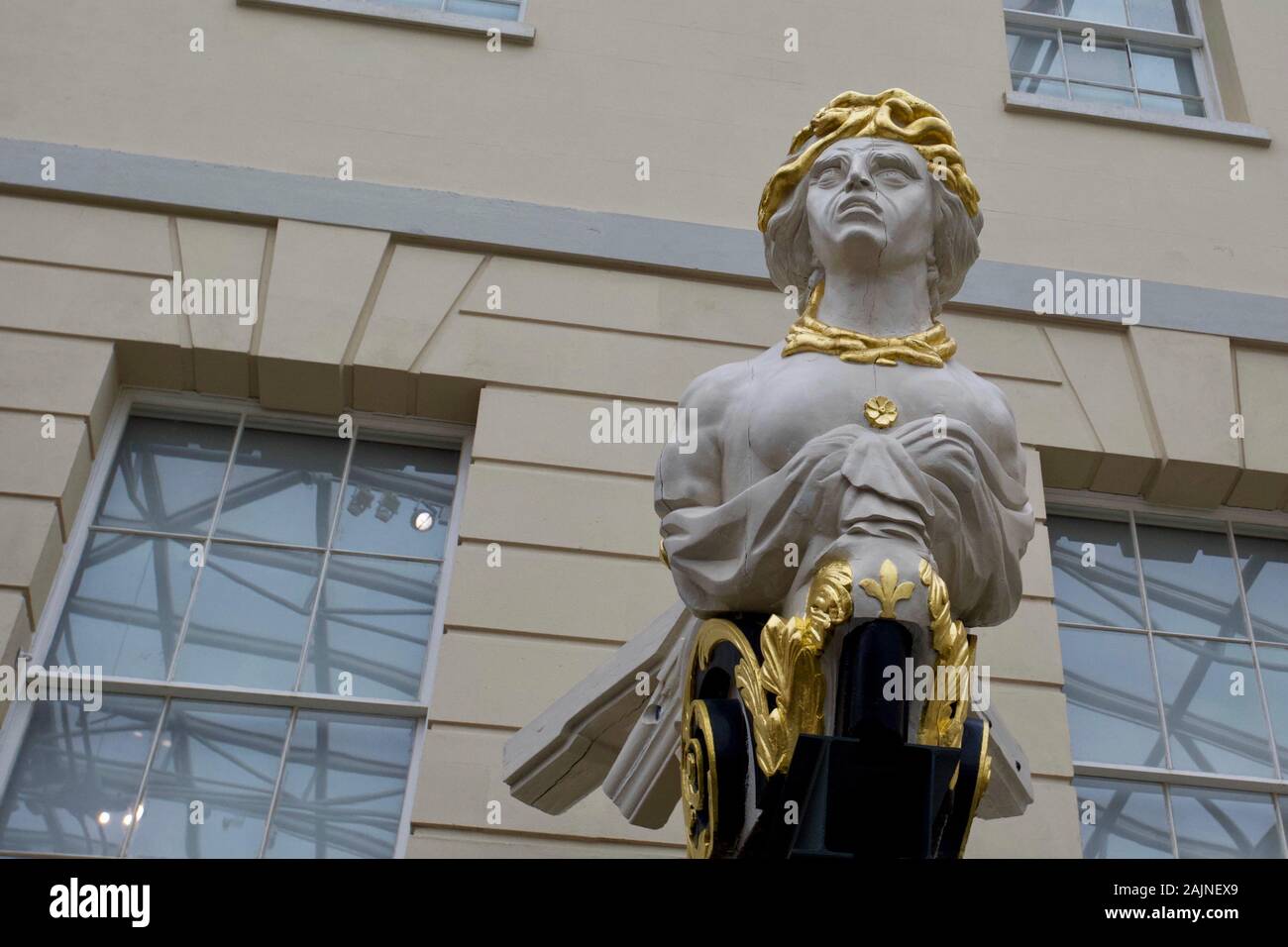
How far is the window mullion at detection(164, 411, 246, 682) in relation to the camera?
6.14 meters

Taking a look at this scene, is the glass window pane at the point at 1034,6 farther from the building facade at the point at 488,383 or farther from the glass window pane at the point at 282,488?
the glass window pane at the point at 282,488

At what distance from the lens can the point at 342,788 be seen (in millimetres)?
5883

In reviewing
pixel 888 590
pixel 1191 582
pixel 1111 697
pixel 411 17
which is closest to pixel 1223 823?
pixel 1111 697

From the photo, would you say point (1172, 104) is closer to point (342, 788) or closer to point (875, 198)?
point (875, 198)

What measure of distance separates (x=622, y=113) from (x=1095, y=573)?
10.7 feet

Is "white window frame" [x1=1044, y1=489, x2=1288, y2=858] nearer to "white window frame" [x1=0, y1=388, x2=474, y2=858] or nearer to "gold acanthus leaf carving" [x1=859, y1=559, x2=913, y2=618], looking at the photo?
"white window frame" [x1=0, y1=388, x2=474, y2=858]

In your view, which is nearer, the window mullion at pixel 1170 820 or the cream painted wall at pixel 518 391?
the cream painted wall at pixel 518 391

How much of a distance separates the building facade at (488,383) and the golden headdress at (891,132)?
264 centimetres

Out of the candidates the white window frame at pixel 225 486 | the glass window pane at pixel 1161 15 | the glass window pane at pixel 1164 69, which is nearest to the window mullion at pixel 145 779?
the white window frame at pixel 225 486

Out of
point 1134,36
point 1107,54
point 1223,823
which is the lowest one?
point 1223,823

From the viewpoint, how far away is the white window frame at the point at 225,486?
5887 millimetres

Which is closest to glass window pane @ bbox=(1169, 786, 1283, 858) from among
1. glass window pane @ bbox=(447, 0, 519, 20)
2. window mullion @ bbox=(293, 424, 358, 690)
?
window mullion @ bbox=(293, 424, 358, 690)

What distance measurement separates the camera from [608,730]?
4047mm

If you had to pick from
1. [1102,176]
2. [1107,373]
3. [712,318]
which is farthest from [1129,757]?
[1102,176]
